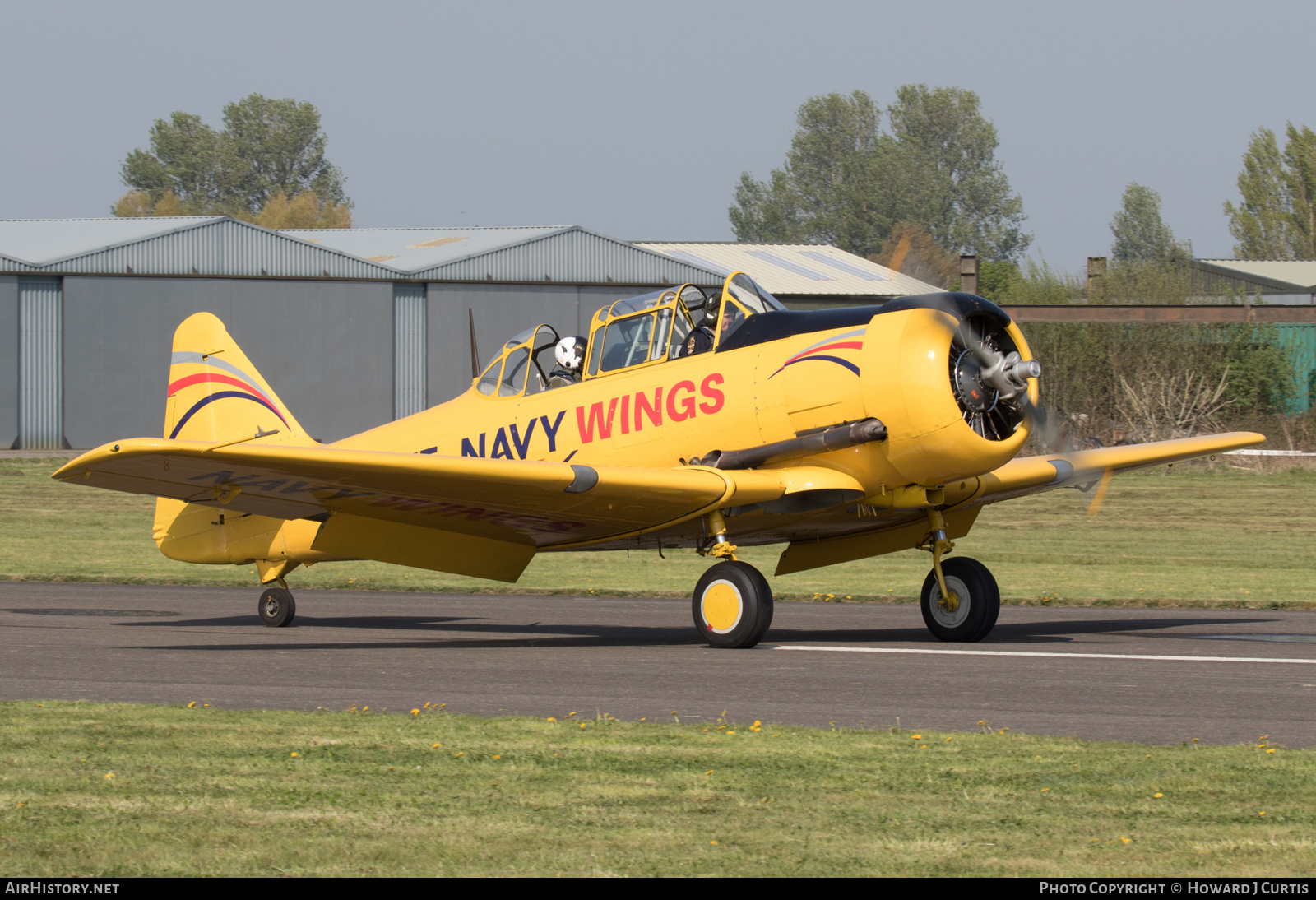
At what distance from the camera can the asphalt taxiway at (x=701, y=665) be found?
8344 mm

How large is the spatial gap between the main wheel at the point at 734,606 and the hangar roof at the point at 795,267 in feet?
139

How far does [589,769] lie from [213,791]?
1612 millimetres

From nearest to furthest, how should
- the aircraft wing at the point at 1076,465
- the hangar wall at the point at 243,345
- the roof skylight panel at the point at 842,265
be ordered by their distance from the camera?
1. the aircraft wing at the point at 1076,465
2. the hangar wall at the point at 243,345
3. the roof skylight panel at the point at 842,265

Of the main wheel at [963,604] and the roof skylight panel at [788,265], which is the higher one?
the roof skylight panel at [788,265]

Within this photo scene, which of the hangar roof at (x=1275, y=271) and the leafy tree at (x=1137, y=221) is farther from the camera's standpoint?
the leafy tree at (x=1137, y=221)

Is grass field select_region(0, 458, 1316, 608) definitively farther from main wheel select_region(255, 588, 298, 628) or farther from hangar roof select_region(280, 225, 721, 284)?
hangar roof select_region(280, 225, 721, 284)

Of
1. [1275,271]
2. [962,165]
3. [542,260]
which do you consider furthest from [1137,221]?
[542,260]

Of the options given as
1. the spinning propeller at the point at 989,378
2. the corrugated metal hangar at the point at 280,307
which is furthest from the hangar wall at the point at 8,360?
the spinning propeller at the point at 989,378

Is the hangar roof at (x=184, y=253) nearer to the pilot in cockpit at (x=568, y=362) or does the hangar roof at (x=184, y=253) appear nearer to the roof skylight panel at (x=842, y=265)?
the roof skylight panel at (x=842, y=265)

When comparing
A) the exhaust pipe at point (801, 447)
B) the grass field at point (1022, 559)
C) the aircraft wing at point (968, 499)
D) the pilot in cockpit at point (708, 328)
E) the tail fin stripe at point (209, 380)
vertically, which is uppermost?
the pilot in cockpit at point (708, 328)

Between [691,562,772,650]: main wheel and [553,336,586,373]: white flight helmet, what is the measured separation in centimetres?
249

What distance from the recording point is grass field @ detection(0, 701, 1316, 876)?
4.93 meters
